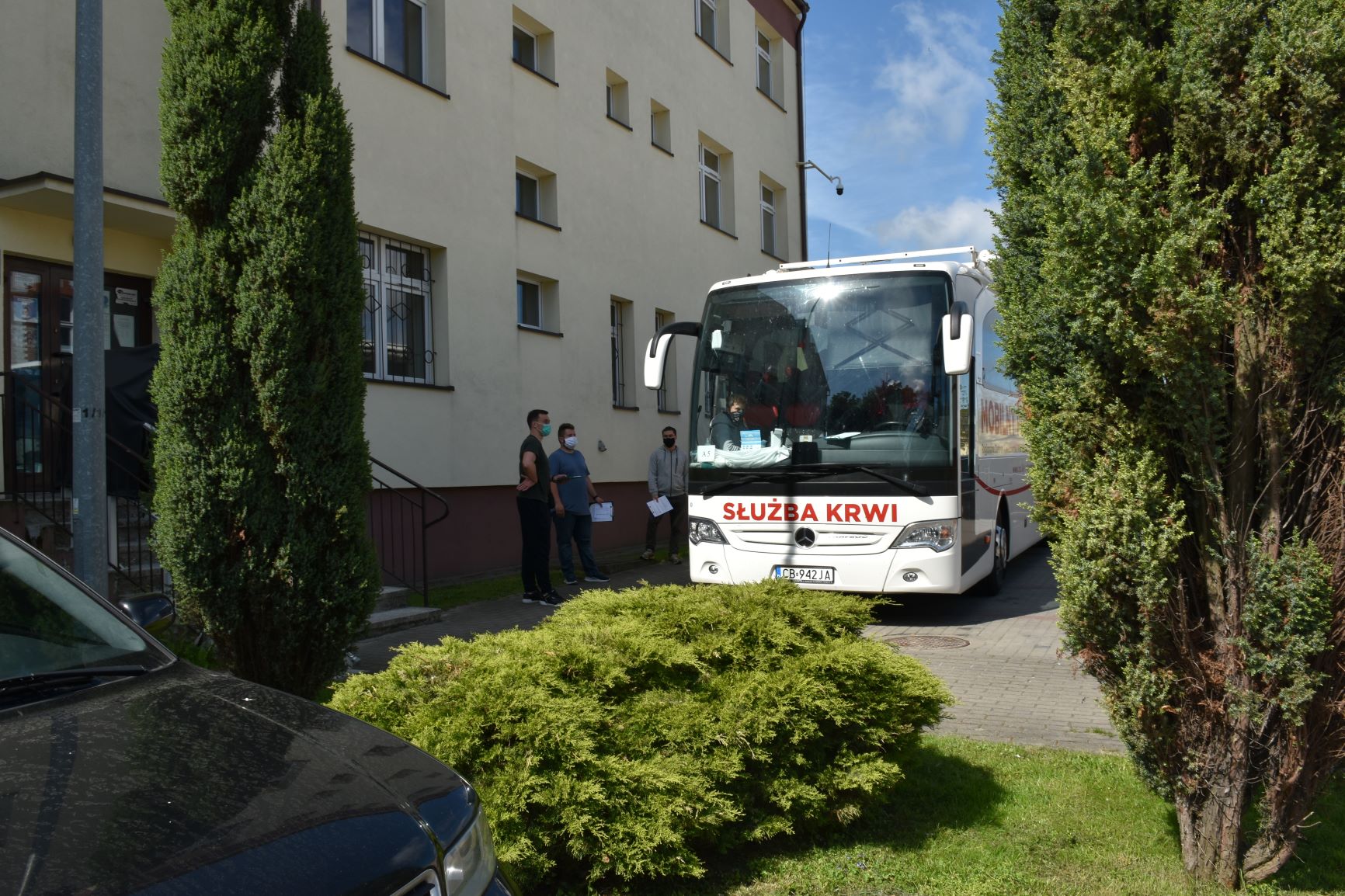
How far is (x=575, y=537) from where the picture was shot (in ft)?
44.9

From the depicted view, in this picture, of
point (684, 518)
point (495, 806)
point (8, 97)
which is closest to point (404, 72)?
point (8, 97)

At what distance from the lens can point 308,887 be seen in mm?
1973

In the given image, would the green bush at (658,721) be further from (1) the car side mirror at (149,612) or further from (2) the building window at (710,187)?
(2) the building window at (710,187)

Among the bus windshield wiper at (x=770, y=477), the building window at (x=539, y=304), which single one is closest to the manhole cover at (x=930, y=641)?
the bus windshield wiper at (x=770, y=477)

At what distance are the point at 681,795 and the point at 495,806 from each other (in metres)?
0.64

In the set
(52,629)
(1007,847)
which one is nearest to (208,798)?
(52,629)

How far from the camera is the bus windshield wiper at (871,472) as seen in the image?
969cm

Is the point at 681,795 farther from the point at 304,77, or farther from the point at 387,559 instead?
the point at 387,559

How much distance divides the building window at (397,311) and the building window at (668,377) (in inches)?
243

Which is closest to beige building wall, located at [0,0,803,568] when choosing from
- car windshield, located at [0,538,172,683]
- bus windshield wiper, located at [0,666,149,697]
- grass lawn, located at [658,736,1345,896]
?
car windshield, located at [0,538,172,683]

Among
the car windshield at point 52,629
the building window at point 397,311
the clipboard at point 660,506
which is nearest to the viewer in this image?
the car windshield at point 52,629

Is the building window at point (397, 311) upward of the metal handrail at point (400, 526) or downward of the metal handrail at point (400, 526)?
upward

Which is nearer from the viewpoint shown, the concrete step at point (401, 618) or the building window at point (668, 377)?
the concrete step at point (401, 618)

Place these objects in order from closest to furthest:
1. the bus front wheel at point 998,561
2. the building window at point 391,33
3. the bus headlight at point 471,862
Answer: the bus headlight at point 471,862 < the bus front wheel at point 998,561 < the building window at point 391,33
